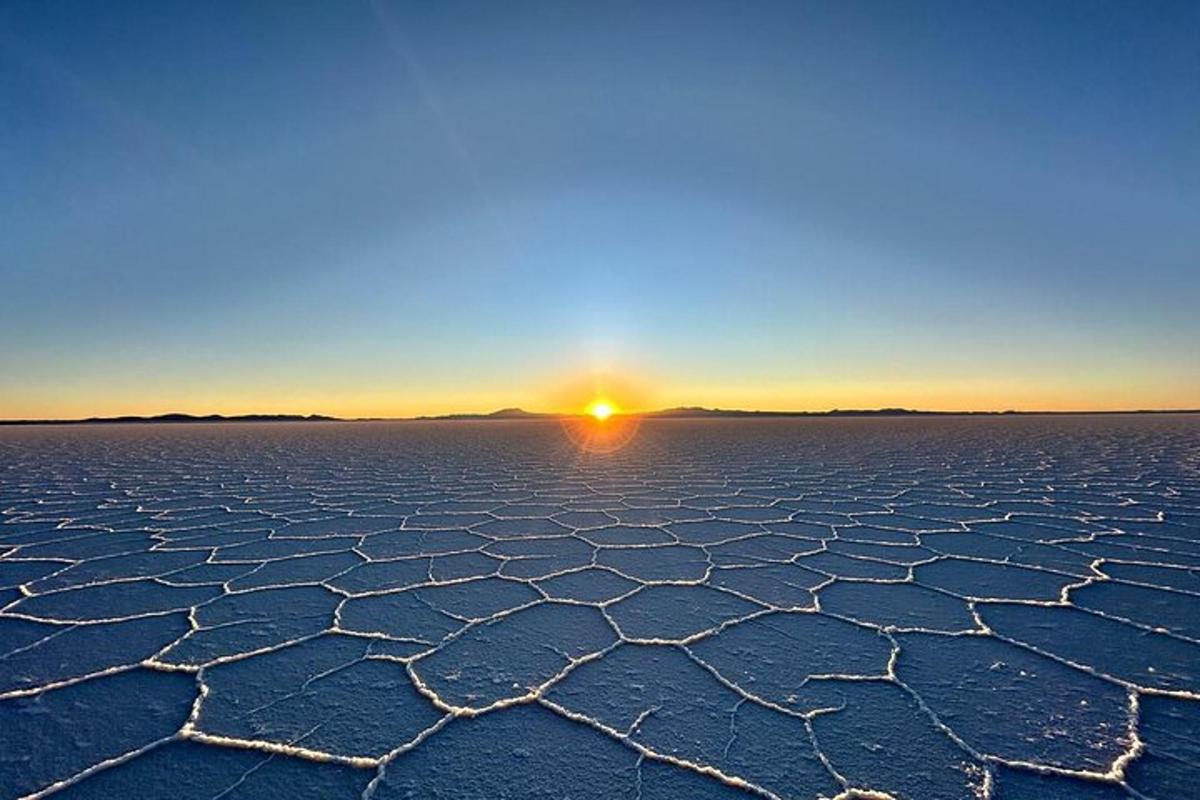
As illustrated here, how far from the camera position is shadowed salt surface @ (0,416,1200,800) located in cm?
123

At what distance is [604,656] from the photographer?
1.76m

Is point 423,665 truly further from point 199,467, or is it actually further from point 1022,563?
point 199,467

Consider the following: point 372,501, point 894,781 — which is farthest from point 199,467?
point 894,781

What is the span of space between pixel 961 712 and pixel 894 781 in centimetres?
39

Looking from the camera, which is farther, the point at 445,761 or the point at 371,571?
the point at 371,571

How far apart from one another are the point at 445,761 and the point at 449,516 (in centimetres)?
285

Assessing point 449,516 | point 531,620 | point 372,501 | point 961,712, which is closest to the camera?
point 961,712

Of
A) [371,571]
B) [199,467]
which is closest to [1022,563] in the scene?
[371,571]

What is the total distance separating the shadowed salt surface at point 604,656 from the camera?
1.23 metres

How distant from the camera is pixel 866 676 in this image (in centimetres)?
162

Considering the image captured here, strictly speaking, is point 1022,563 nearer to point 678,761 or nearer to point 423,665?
point 678,761

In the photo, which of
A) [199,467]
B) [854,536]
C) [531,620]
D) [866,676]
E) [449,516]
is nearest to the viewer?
[866,676]

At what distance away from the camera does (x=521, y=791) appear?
1173 mm

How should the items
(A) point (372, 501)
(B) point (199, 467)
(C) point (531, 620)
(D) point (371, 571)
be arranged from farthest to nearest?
(B) point (199, 467) → (A) point (372, 501) → (D) point (371, 571) → (C) point (531, 620)
